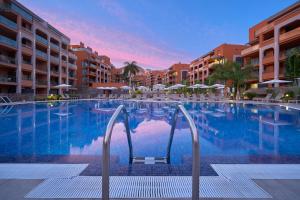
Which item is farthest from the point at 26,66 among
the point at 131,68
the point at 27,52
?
the point at 131,68

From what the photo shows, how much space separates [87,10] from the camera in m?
27.4

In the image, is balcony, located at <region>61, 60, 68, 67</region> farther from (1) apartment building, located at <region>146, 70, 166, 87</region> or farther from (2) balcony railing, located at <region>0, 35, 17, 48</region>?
(1) apartment building, located at <region>146, 70, 166, 87</region>

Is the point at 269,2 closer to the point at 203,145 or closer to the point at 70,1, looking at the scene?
the point at 70,1

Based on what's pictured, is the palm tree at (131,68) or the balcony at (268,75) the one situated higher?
the palm tree at (131,68)

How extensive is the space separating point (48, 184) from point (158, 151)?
4369 mm

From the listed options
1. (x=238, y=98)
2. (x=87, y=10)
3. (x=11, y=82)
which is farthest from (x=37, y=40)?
(x=238, y=98)

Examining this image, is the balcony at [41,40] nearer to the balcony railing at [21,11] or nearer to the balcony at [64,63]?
the balcony railing at [21,11]

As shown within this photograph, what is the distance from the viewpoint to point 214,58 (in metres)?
56.8

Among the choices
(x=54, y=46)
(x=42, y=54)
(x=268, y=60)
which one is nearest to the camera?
(x=268, y=60)

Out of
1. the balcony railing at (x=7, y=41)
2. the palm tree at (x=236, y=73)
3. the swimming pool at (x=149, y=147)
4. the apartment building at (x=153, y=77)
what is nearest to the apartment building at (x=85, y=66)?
the balcony railing at (x=7, y=41)

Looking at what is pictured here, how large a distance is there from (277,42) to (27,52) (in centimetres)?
3534

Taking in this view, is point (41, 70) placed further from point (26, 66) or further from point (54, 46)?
point (54, 46)

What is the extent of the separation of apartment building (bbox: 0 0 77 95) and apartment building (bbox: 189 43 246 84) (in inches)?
1227

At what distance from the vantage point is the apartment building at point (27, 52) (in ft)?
98.1
